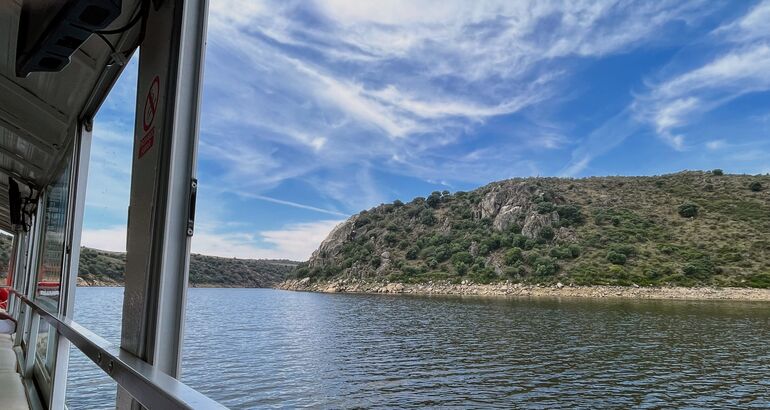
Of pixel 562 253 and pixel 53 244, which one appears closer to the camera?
pixel 53 244

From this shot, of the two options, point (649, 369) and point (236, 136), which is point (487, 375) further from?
point (236, 136)

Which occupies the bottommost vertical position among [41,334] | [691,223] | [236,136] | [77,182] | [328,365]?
[328,365]

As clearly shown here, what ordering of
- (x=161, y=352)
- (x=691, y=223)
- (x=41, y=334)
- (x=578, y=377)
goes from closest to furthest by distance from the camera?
(x=161, y=352) < (x=41, y=334) < (x=578, y=377) < (x=691, y=223)

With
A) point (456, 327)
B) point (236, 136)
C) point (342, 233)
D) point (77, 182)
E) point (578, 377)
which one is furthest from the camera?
point (342, 233)

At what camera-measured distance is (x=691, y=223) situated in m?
56.3

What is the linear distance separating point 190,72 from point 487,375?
566 inches

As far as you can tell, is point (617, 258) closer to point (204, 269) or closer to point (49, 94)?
point (204, 269)

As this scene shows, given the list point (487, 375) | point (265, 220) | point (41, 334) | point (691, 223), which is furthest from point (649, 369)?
point (265, 220)

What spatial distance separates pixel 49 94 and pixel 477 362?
15680mm

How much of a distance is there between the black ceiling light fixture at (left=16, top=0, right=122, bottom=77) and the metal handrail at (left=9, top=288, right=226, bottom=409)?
79 cm

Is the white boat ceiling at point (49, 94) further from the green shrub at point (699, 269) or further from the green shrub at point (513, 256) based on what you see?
the green shrub at point (513, 256)

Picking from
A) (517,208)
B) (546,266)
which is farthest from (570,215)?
(546,266)

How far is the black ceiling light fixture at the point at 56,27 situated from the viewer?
3.59 feet

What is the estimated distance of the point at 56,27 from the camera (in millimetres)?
1131
